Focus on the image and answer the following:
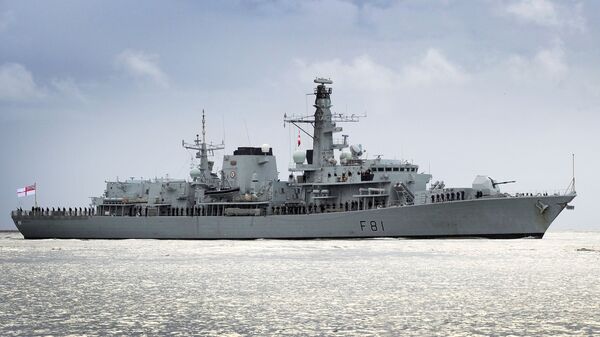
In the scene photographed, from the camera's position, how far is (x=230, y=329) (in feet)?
47.4

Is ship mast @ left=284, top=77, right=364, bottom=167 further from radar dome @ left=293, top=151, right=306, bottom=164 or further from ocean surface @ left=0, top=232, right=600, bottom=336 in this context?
ocean surface @ left=0, top=232, right=600, bottom=336

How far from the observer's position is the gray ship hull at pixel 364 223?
5644 cm

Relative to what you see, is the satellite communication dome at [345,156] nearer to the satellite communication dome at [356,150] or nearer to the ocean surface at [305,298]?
the satellite communication dome at [356,150]

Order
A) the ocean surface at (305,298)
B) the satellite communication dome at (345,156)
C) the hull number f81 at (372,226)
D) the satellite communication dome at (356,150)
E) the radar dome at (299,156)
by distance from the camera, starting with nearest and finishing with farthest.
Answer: the ocean surface at (305,298)
the hull number f81 at (372,226)
the satellite communication dome at (356,150)
the satellite communication dome at (345,156)
the radar dome at (299,156)

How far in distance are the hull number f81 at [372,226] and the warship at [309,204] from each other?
9cm

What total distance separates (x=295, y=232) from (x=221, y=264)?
33.2m

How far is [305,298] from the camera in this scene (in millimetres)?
19359

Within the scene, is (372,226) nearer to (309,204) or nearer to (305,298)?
(309,204)

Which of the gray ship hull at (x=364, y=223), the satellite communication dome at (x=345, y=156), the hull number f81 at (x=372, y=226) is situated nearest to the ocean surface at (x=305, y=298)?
the gray ship hull at (x=364, y=223)

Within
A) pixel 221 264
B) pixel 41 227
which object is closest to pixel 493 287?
pixel 221 264

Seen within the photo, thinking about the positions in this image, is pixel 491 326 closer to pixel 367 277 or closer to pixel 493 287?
pixel 493 287

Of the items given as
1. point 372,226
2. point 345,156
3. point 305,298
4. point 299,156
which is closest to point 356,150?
point 345,156

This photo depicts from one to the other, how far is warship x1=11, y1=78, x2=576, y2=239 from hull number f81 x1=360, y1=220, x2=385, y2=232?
0.29 feet

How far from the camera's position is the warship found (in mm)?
57094
